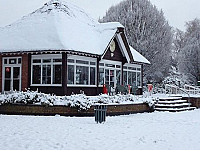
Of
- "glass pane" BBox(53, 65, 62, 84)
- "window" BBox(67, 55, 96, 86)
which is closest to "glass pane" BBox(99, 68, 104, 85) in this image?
"window" BBox(67, 55, 96, 86)

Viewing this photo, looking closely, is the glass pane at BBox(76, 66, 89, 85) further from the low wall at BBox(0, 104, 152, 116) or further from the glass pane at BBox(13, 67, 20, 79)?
the low wall at BBox(0, 104, 152, 116)

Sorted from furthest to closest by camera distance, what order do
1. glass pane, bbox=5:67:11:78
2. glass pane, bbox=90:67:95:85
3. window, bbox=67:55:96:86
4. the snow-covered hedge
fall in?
glass pane, bbox=90:67:95:85 < glass pane, bbox=5:67:11:78 < window, bbox=67:55:96:86 < the snow-covered hedge

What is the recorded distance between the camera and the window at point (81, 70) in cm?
Result: 2083

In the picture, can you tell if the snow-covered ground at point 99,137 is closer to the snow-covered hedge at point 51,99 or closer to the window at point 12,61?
the snow-covered hedge at point 51,99

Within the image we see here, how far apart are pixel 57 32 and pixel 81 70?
9.47 feet

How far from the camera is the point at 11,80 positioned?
72.2 ft

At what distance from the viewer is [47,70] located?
20.7m

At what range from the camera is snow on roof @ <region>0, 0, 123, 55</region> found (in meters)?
20.7

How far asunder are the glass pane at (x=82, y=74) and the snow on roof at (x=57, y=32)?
126 centimetres

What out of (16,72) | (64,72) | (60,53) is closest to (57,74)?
(64,72)

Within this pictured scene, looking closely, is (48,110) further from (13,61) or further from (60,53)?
(13,61)

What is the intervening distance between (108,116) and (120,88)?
449cm

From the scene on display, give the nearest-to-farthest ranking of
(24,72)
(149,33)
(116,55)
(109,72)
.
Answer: (24,72), (109,72), (116,55), (149,33)

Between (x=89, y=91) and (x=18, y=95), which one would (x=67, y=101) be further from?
(x=89, y=91)
